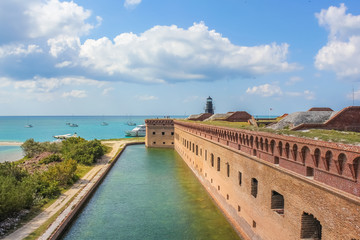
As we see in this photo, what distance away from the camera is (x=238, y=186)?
1520cm

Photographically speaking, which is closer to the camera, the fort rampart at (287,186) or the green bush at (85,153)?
the fort rampart at (287,186)

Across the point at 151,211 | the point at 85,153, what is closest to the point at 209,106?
the point at 85,153

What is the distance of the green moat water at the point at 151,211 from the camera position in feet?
49.1

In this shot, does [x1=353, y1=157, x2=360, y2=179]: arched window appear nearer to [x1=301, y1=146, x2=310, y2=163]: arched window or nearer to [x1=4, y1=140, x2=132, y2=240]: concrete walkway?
[x1=301, y1=146, x2=310, y2=163]: arched window

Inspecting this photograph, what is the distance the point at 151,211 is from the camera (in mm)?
18422

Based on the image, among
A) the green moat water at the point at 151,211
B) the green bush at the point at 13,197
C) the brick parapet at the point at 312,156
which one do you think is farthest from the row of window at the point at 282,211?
the green bush at the point at 13,197

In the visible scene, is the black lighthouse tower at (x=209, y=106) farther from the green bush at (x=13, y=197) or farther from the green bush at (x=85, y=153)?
the green bush at (x=13, y=197)

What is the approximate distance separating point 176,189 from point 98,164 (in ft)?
47.1

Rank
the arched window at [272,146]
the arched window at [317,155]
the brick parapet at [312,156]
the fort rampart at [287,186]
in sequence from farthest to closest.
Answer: the arched window at [272,146] < the arched window at [317,155] < the fort rampart at [287,186] < the brick parapet at [312,156]

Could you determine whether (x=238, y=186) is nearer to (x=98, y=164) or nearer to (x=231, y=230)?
(x=231, y=230)

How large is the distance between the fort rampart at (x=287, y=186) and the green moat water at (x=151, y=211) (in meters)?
1.69

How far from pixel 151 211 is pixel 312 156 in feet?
41.3

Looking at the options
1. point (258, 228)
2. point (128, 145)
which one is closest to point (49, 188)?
point (258, 228)

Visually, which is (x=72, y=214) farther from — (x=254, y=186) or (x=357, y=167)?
(x=357, y=167)
